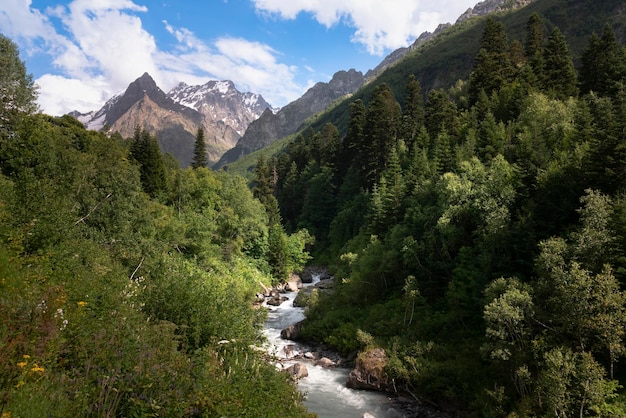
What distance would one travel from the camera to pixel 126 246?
29.0 m

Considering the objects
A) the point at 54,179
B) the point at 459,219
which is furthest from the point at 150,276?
the point at 459,219

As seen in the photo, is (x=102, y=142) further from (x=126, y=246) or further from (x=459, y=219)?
(x=459, y=219)

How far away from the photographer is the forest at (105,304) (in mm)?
7555

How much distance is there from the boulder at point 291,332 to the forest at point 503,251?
1242 mm

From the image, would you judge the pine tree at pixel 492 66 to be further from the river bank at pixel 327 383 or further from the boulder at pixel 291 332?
the boulder at pixel 291 332

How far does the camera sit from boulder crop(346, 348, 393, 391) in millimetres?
24516

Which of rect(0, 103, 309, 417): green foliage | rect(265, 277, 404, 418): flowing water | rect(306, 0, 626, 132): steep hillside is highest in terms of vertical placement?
rect(306, 0, 626, 132): steep hillside

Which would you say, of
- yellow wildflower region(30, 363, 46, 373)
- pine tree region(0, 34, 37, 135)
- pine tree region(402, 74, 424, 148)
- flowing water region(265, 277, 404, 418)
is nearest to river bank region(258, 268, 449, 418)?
flowing water region(265, 277, 404, 418)

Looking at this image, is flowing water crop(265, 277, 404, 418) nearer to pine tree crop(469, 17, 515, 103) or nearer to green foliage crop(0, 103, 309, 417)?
green foliage crop(0, 103, 309, 417)

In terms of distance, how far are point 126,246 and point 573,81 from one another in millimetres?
53129

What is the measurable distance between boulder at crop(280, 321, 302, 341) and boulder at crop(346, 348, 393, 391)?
9.40 metres

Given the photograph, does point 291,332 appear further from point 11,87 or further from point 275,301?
point 11,87

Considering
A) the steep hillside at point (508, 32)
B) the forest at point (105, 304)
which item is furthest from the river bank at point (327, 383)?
the steep hillside at point (508, 32)

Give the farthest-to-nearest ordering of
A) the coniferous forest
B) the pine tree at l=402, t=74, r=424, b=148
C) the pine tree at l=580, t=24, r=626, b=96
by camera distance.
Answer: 1. the pine tree at l=402, t=74, r=424, b=148
2. the pine tree at l=580, t=24, r=626, b=96
3. the coniferous forest
